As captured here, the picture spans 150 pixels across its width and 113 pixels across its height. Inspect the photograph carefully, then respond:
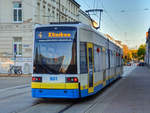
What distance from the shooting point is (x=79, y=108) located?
418 inches

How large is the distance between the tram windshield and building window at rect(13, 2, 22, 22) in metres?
27.4

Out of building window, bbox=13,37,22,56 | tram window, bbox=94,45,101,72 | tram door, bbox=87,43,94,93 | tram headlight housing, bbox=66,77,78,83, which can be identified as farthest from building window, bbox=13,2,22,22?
tram headlight housing, bbox=66,77,78,83

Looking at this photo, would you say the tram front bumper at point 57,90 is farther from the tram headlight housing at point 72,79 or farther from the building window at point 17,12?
the building window at point 17,12

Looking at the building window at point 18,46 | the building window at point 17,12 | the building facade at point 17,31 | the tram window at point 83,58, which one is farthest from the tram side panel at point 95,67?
the building window at point 17,12

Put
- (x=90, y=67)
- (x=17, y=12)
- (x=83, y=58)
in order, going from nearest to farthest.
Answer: (x=83, y=58) < (x=90, y=67) < (x=17, y=12)

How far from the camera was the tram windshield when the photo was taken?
1117 centimetres

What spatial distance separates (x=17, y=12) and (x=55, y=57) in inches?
1106

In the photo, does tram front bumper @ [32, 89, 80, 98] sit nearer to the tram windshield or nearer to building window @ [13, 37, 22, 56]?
the tram windshield

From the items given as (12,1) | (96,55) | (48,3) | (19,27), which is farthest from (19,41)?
(96,55)

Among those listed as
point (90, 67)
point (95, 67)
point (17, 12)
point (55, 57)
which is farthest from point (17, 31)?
point (55, 57)

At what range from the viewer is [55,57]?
443 inches

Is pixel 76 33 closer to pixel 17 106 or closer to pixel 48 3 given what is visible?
pixel 17 106

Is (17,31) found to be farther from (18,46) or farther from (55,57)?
(55,57)

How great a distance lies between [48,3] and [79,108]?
33.1 meters
